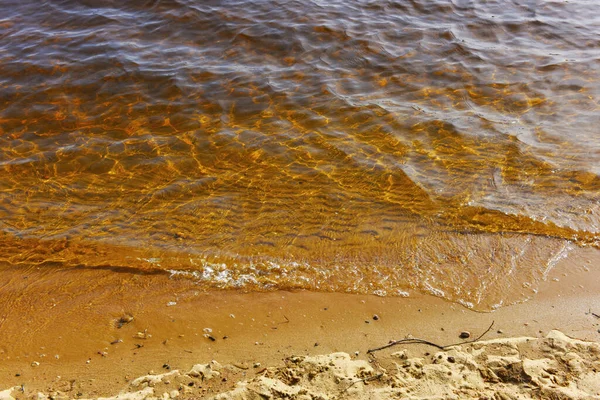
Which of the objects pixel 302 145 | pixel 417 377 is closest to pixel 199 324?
pixel 417 377

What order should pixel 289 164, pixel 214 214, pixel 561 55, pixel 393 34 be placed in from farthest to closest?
pixel 393 34 < pixel 561 55 < pixel 289 164 < pixel 214 214

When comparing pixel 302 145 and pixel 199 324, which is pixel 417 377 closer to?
pixel 199 324

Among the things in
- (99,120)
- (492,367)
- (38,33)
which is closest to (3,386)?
(492,367)

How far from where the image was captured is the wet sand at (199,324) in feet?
11.2

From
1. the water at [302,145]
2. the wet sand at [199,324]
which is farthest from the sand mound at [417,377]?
the water at [302,145]

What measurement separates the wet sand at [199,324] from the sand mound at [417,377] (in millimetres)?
119

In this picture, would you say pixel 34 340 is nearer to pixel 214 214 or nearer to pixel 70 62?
pixel 214 214

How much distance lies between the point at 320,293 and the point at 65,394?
7.11 ft

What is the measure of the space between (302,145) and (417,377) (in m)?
3.95

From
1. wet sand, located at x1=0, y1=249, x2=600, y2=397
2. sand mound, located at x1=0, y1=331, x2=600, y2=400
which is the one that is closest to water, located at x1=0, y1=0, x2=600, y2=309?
wet sand, located at x1=0, y1=249, x2=600, y2=397

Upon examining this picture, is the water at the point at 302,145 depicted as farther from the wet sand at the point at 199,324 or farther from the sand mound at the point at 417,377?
the sand mound at the point at 417,377

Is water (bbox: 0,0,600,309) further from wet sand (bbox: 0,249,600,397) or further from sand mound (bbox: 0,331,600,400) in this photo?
sand mound (bbox: 0,331,600,400)

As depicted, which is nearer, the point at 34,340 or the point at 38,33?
the point at 34,340

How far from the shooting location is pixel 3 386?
127 inches
